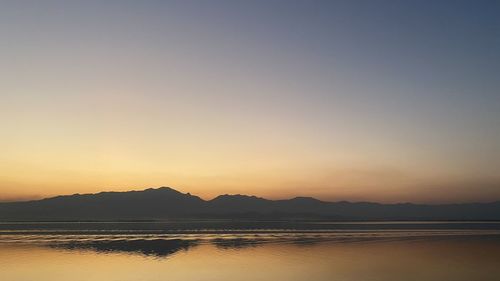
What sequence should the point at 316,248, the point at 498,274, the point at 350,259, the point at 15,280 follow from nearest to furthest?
the point at 15,280 → the point at 498,274 → the point at 350,259 → the point at 316,248

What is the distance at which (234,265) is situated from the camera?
2938 centimetres

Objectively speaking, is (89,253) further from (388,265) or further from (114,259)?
(388,265)

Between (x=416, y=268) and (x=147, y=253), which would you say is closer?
(x=416, y=268)

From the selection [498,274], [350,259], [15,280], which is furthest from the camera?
[350,259]

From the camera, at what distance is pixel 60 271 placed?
27.1m

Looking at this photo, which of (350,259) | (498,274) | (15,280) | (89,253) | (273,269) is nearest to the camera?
(15,280)

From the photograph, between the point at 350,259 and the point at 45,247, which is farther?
the point at 45,247

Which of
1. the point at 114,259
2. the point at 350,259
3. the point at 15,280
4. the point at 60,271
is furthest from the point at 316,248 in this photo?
the point at 15,280

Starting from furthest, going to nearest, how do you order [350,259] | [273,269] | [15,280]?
[350,259] < [273,269] < [15,280]

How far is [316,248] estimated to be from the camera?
39.7m

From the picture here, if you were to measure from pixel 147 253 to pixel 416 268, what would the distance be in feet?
62.5

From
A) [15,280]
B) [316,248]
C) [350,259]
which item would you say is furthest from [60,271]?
[316,248]

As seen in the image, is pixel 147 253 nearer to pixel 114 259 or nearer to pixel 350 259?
pixel 114 259

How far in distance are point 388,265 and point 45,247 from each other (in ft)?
92.1
